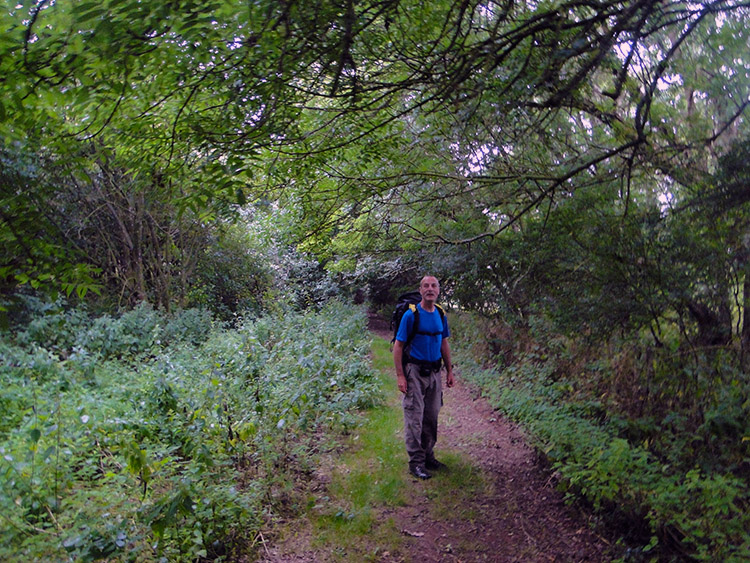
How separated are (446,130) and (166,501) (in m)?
4.70

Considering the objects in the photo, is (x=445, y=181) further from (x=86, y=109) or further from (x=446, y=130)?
(x=86, y=109)

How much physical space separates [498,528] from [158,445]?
3.52 meters

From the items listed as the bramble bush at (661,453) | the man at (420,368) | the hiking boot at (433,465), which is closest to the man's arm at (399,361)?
the man at (420,368)

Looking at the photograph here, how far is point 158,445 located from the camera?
232 inches

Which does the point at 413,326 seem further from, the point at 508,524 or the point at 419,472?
the point at 508,524

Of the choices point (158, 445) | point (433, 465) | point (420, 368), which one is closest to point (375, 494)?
point (433, 465)

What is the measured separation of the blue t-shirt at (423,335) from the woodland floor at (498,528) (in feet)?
4.40

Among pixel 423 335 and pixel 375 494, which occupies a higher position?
pixel 423 335

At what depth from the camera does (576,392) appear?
773cm

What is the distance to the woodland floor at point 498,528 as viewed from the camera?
184 inches

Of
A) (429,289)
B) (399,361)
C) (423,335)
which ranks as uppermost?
(429,289)

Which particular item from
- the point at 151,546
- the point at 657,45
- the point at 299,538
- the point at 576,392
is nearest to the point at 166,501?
the point at 151,546

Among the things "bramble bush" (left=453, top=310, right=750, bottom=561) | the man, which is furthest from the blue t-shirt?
"bramble bush" (left=453, top=310, right=750, bottom=561)

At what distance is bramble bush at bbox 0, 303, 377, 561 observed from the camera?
153 inches
